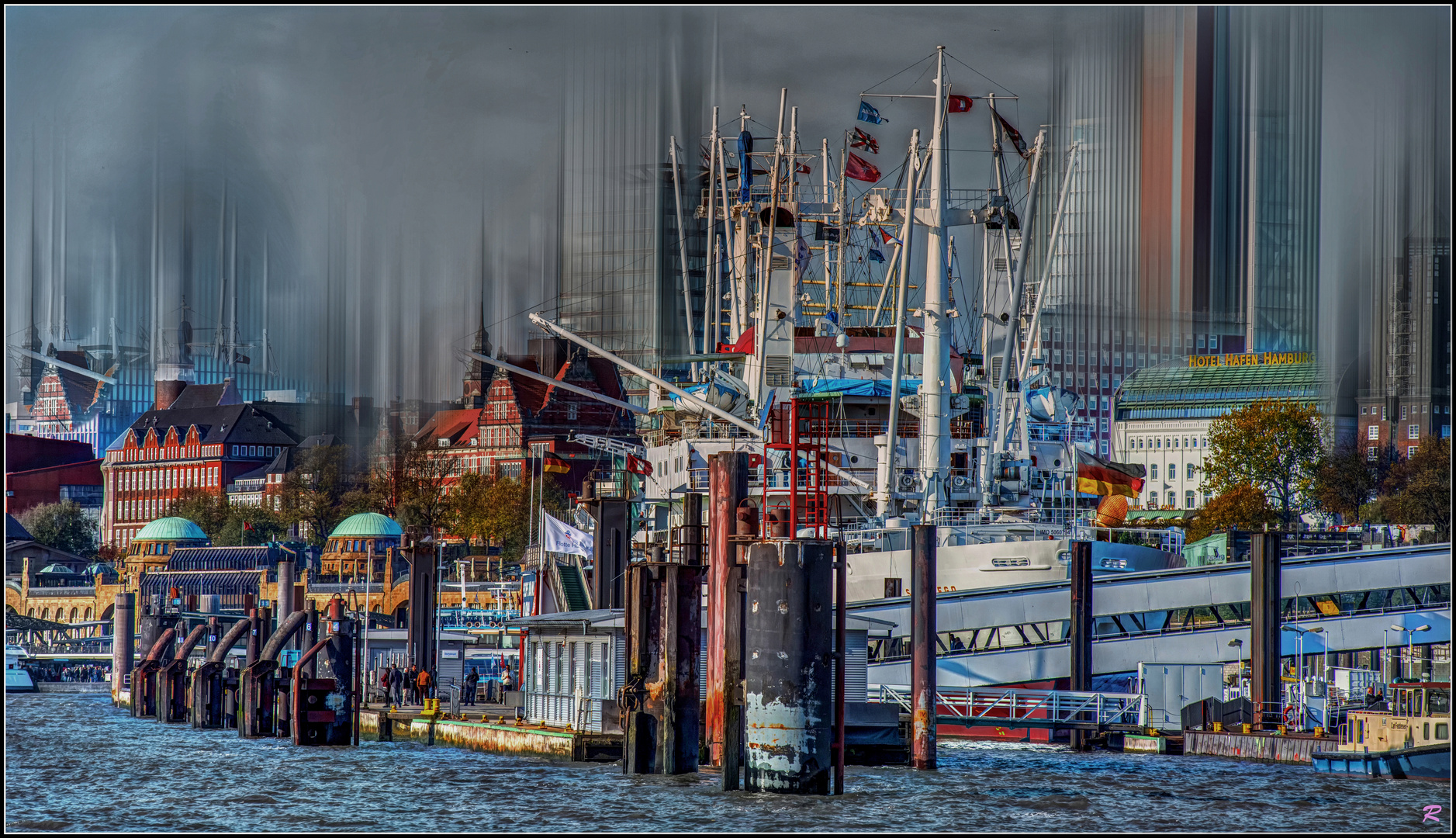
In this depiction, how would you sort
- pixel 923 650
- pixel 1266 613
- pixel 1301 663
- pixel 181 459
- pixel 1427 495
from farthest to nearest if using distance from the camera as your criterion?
1. pixel 181 459
2. pixel 1427 495
3. pixel 1301 663
4. pixel 1266 613
5. pixel 923 650

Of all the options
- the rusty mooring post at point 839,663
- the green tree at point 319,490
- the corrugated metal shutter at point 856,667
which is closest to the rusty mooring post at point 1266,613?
the corrugated metal shutter at point 856,667

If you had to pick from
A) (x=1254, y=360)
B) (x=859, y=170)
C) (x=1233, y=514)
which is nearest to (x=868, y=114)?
(x=859, y=170)

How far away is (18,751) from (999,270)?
42425 millimetres

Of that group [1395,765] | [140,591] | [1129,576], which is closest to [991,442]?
[1129,576]

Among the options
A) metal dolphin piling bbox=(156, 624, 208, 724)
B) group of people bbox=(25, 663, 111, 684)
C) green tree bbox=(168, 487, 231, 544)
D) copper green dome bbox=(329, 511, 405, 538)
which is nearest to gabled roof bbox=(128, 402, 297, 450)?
green tree bbox=(168, 487, 231, 544)

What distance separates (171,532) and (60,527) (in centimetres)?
2764

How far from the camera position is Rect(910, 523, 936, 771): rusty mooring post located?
123 ft

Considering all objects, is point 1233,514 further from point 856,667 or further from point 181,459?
point 181,459

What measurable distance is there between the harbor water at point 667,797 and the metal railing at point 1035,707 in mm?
748

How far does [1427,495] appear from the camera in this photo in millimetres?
109188

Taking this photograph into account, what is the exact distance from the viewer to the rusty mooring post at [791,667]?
1142 inches

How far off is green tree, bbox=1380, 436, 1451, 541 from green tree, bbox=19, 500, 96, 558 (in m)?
111

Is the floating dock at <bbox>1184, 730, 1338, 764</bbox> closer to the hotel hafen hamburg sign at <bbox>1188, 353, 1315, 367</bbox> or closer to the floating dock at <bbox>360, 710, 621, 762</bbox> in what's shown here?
the floating dock at <bbox>360, 710, 621, 762</bbox>

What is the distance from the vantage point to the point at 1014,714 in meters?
45.5
